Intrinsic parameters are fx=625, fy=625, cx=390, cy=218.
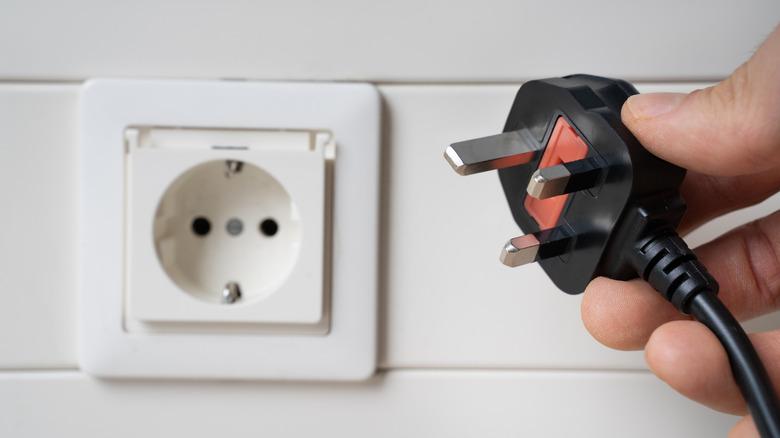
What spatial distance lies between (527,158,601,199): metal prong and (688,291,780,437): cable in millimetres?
60

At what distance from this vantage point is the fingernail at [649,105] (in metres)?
0.23

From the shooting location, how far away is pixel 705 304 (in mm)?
233

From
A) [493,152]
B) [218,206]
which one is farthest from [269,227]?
[493,152]

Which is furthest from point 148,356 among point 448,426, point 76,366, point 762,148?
point 762,148

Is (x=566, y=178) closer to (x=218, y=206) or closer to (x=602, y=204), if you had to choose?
(x=602, y=204)

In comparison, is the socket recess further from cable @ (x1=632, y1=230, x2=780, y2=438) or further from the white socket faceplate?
cable @ (x1=632, y1=230, x2=780, y2=438)

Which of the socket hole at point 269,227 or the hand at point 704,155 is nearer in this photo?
the hand at point 704,155

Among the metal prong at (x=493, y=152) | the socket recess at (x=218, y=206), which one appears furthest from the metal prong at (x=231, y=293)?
the metal prong at (x=493, y=152)

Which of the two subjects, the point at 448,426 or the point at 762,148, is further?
the point at 448,426

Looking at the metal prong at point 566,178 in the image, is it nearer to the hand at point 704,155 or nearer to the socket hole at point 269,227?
the hand at point 704,155

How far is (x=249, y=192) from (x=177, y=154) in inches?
1.8

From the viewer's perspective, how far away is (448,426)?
35 cm

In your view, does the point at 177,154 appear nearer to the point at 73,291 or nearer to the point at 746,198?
the point at 73,291

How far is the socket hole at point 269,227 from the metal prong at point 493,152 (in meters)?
0.13
